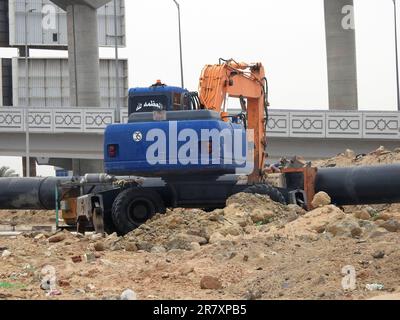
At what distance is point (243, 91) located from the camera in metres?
25.6

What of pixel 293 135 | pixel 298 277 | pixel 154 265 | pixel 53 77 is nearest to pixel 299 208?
pixel 154 265

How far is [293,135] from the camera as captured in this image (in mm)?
52000

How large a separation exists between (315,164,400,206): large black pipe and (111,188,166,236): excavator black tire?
15.1 ft

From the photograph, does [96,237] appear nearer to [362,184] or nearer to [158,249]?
[158,249]

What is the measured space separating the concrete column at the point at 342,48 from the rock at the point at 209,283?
4110 cm

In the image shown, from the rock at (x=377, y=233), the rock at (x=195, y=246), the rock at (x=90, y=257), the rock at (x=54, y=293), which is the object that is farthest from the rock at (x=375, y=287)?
the rock at (x=90, y=257)

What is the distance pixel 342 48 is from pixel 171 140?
33.6 meters

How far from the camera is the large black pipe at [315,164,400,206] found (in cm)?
2578

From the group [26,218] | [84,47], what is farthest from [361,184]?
[84,47]

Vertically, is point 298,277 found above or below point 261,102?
below

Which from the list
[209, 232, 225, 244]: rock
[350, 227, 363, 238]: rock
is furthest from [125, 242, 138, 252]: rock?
[350, 227, 363, 238]: rock
